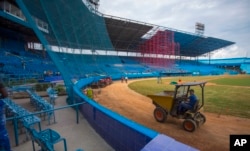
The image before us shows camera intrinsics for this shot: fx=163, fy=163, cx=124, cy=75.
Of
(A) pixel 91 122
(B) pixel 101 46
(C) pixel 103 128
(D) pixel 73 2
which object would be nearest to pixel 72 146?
(C) pixel 103 128

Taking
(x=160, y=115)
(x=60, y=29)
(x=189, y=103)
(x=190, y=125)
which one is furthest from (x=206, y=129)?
(x=60, y=29)

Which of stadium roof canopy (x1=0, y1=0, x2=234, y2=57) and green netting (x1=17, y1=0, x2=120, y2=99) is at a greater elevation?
stadium roof canopy (x1=0, y1=0, x2=234, y2=57)

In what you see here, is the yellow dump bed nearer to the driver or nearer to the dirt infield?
the driver

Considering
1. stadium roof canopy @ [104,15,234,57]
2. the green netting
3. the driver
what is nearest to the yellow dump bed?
the driver

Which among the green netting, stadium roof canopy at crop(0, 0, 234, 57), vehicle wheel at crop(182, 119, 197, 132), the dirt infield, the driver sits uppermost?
stadium roof canopy at crop(0, 0, 234, 57)

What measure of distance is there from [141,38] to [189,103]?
48.0 m

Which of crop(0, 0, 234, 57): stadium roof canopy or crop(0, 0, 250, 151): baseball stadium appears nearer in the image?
crop(0, 0, 250, 151): baseball stadium

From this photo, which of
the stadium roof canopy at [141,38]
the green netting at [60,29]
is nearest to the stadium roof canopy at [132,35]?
the stadium roof canopy at [141,38]

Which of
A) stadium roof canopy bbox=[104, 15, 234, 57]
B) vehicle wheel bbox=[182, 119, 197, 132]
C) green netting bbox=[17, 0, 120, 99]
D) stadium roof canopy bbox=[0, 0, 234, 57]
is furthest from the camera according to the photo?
stadium roof canopy bbox=[104, 15, 234, 57]

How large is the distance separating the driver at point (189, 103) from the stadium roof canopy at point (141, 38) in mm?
Answer: 34583

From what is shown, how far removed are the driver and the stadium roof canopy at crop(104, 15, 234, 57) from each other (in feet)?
113

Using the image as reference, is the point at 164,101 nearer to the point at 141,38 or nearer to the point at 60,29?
the point at 60,29

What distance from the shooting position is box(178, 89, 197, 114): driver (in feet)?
23.1

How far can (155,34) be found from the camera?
50.5 meters
